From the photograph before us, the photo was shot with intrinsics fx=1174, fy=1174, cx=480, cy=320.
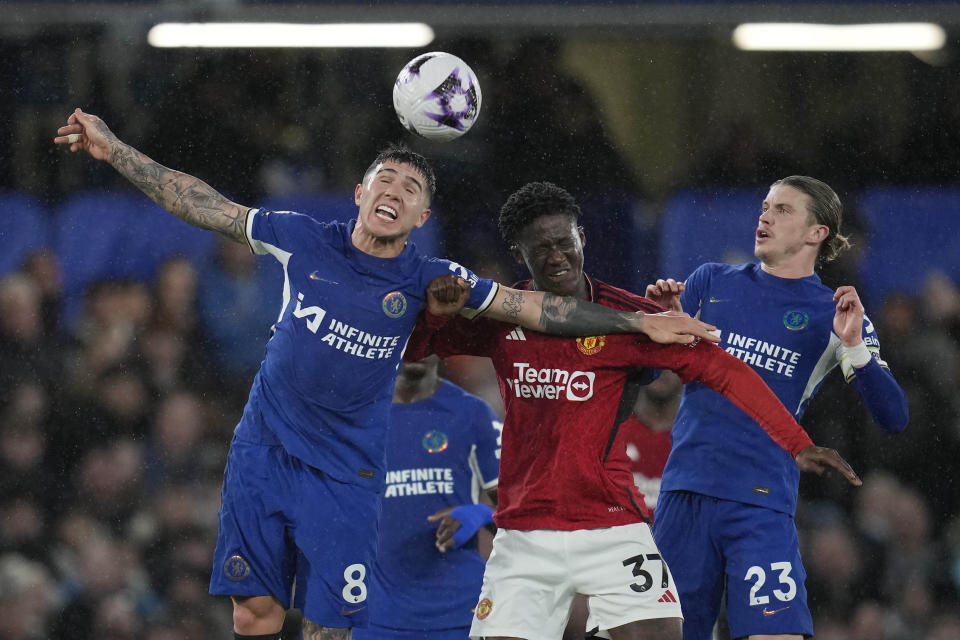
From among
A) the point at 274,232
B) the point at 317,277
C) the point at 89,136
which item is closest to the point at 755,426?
the point at 317,277

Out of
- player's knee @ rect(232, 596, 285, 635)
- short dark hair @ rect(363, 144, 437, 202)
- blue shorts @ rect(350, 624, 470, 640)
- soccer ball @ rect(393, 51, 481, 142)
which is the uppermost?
soccer ball @ rect(393, 51, 481, 142)

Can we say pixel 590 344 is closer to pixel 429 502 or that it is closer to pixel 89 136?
pixel 429 502

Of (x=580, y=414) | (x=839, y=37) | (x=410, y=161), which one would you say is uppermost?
(x=839, y=37)

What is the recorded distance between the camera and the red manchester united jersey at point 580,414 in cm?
358

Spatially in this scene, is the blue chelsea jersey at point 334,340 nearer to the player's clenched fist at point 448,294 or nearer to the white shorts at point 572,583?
the player's clenched fist at point 448,294

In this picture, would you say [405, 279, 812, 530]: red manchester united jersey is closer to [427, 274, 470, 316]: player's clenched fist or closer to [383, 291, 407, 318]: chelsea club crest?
[427, 274, 470, 316]: player's clenched fist

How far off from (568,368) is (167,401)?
14.8 ft

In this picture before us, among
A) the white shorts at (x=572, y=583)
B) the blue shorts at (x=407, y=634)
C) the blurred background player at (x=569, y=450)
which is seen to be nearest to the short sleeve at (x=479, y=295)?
the blurred background player at (x=569, y=450)

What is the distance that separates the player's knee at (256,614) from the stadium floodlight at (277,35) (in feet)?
18.0

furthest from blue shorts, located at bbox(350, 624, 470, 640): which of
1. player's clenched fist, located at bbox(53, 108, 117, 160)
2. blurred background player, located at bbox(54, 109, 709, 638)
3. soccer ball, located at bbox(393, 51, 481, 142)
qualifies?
player's clenched fist, located at bbox(53, 108, 117, 160)

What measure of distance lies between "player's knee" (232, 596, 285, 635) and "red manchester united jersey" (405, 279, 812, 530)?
76 cm

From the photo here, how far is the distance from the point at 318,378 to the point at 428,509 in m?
1.41

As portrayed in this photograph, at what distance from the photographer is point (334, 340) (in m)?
3.66

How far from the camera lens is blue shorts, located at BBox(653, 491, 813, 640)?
3773 mm
